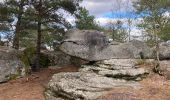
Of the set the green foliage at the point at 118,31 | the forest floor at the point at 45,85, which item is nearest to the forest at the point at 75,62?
the forest floor at the point at 45,85

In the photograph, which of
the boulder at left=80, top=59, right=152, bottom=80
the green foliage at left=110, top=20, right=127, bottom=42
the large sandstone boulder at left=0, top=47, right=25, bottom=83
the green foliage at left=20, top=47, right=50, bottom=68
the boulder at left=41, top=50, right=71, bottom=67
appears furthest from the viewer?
the green foliage at left=110, top=20, right=127, bottom=42

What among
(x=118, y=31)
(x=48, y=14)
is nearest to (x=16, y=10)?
(x=48, y=14)

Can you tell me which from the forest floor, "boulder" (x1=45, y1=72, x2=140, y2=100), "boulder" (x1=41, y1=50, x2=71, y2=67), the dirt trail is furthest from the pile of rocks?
"boulder" (x1=41, y1=50, x2=71, y2=67)

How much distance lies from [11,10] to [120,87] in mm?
8006

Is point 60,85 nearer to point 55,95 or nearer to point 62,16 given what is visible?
point 55,95

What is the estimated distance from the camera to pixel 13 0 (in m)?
21.5

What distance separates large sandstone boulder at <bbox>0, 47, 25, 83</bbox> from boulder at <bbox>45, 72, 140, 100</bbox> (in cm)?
363

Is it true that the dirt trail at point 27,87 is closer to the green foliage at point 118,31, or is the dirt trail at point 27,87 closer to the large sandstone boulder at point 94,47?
the large sandstone boulder at point 94,47

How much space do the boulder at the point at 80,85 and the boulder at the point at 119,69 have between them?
41 cm

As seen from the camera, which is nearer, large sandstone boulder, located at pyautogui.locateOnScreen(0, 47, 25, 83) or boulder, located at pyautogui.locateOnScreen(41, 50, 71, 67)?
large sandstone boulder, located at pyautogui.locateOnScreen(0, 47, 25, 83)

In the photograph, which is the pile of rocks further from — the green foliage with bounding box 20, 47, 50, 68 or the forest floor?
the green foliage with bounding box 20, 47, 50, 68

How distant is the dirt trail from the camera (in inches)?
714

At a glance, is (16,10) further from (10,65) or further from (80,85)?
(80,85)

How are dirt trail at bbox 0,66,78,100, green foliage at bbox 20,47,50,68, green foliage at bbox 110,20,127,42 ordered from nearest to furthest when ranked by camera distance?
dirt trail at bbox 0,66,78,100 → green foliage at bbox 20,47,50,68 → green foliage at bbox 110,20,127,42
